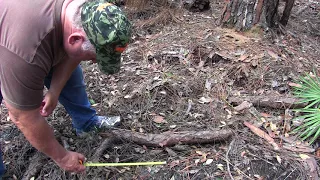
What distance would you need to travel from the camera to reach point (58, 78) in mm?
1964

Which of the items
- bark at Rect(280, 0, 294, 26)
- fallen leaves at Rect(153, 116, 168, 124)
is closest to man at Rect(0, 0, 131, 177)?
fallen leaves at Rect(153, 116, 168, 124)

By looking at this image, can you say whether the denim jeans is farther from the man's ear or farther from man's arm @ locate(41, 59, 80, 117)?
the man's ear

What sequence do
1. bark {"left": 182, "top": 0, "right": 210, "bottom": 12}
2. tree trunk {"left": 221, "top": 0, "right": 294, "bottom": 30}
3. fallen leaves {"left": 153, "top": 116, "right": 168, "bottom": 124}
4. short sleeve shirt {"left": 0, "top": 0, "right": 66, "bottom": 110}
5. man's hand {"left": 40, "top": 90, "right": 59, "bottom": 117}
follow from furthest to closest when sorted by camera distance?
bark {"left": 182, "top": 0, "right": 210, "bottom": 12}, tree trunk {"left": 221, "top": 0, "right": 294, "bottom": 30}, fallen leaves {"left": 153, "top": 116, "right": 168, "bottom": 124}, man's hand {"left": 40, "top": 90, "right": 59, "bottom": 117}, short sleeve shirt {"left": 0, "top": 0, "right": 66, "bottom": 110}

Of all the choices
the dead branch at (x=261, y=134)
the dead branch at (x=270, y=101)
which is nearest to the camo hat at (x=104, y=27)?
the dead branch at (x=261, y=134)

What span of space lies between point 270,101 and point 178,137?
991 millimetres

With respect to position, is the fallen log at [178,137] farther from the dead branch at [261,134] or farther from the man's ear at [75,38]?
the man's ear at [75,38]

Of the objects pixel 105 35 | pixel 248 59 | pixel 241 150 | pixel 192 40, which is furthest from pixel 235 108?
pixel 105 35

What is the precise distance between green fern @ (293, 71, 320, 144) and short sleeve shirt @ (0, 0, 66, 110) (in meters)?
2.04

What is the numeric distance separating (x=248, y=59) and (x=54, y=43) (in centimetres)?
232

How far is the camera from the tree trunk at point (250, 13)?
3.56 meters

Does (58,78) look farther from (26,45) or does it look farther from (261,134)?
(261,134)

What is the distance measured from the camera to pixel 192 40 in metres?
3.62

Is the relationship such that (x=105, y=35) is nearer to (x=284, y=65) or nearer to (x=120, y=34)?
(x=120, y=34)

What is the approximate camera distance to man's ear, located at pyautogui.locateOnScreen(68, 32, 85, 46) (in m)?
1.45
